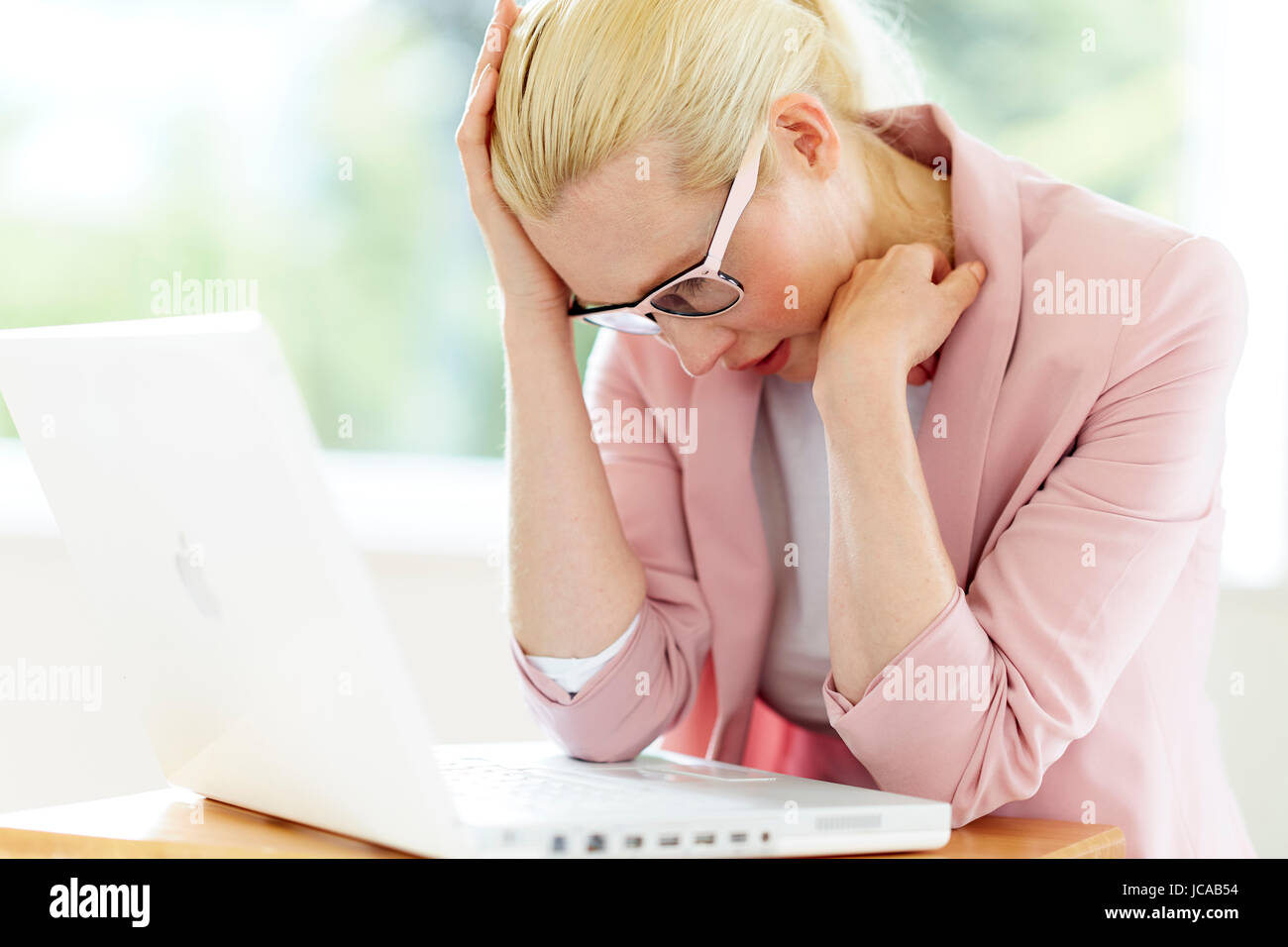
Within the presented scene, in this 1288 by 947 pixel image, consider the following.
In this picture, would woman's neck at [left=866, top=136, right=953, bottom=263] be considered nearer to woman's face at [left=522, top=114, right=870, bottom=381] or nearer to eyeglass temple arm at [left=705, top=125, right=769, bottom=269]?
woman's face at [left=522, top=114, right=870, bottom=381]

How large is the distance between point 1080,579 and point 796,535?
1.19ft

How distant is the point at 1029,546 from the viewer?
0.95m

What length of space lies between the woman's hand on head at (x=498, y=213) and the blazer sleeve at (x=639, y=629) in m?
0.18

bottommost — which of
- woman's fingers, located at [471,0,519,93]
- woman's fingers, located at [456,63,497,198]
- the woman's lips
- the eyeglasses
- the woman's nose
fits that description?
the woman's lips

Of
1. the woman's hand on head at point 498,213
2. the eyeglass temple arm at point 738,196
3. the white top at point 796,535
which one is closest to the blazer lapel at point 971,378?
the white top at point 796,535

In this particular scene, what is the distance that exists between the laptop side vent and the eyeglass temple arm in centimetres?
48

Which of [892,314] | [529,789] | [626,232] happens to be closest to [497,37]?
[626,232]

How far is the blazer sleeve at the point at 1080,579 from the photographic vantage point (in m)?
0.90

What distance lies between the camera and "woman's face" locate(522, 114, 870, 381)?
1001 millimetres

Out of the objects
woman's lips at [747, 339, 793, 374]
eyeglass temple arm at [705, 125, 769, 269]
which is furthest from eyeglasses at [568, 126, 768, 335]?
woman's lips at [747, 339, 793, 374]

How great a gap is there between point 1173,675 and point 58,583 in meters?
1.93

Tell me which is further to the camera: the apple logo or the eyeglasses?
the eyeglasses

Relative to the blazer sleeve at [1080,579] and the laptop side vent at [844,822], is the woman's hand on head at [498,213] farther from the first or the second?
the laptop side vent at [844,822]

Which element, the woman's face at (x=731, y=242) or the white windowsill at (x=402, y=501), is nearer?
the woman's face at (x=731, y=242)
